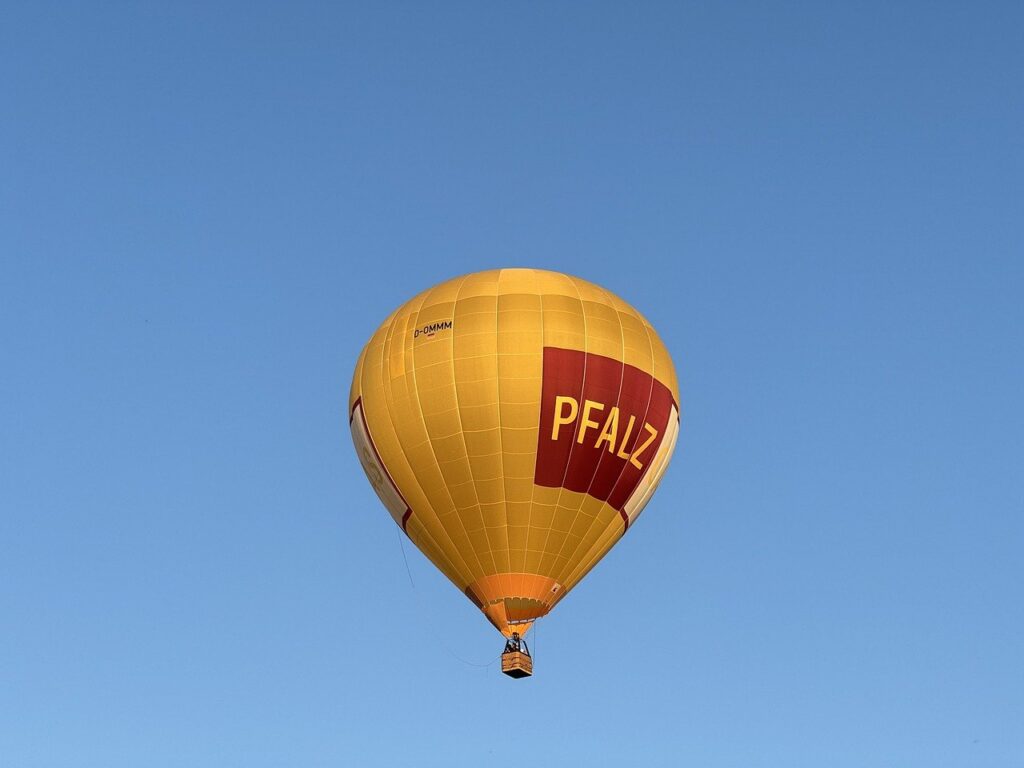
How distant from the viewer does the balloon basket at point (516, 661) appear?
49812 mm

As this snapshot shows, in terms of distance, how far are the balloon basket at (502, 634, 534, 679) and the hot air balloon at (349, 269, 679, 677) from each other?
48mm

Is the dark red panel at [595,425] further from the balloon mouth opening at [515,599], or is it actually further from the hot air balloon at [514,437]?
the balloon mouth opening at [515,599]

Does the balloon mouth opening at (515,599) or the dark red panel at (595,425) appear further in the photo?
the balloon mouth opening at (515,599)

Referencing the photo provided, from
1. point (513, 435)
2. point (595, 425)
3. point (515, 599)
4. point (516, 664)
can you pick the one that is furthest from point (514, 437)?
point (516, 664)

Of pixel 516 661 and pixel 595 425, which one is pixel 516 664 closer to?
pixel 516 661

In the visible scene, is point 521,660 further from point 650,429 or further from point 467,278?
point 467,278

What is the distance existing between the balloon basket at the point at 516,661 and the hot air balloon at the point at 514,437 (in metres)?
0.05

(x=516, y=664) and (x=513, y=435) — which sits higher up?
(x=513, y=435)

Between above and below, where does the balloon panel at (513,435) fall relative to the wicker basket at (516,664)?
above

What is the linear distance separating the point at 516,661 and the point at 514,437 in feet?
17.6

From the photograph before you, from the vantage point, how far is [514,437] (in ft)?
165

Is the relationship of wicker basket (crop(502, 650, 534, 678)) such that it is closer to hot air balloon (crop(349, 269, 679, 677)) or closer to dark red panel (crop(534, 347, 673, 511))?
hot air balloon (crop(349, 269, 679, 677))

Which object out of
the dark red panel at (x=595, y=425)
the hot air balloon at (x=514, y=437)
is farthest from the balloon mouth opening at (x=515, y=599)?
the dark red panel at (x=595, y=425)

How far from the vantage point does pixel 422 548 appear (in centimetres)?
5222
